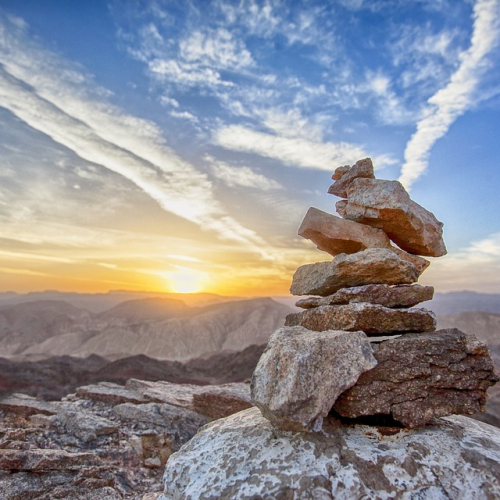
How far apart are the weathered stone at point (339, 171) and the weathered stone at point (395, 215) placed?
2.36 feet

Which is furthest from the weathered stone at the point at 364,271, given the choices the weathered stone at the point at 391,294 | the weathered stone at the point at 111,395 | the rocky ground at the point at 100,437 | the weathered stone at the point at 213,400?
the weathered stone at the point at 111,395

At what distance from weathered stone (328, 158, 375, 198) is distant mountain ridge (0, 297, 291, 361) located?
211 ft

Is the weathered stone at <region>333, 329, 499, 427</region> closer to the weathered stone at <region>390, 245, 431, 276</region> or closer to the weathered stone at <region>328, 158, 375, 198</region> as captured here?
the weathered stone at <region>390, 245, 431, 276</region>

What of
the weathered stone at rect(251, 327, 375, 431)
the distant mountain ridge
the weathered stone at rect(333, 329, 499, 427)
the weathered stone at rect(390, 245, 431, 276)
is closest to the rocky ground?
the weathered stone at rect(251, 327, 375, 431)

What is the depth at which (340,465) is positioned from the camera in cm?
502

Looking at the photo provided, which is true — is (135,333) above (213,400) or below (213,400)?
below

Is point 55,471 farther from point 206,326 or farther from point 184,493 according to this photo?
point 206,326

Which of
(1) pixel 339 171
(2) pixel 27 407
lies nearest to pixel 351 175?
(1) pixel 339 171

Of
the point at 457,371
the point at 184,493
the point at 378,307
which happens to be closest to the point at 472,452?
the point at 457,371

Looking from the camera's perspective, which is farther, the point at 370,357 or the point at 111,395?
the point at 111,395

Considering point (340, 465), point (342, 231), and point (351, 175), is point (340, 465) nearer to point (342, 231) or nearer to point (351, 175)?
point (342, 231)

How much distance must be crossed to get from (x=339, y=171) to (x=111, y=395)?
16934mm

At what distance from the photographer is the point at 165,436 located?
46.5 feet

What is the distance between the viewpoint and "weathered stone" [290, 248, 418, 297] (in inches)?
279
